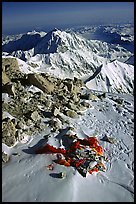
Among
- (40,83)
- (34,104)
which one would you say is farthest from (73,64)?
(34,104)

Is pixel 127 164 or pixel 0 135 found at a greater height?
pixel 0 135

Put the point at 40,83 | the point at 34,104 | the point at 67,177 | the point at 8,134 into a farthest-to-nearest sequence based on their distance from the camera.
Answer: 1. the point at 40,83
2. the point at 34,104
3. the point at 8,134
4. the point at 67,177

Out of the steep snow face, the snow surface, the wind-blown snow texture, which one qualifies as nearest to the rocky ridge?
the wind-blown snow texture

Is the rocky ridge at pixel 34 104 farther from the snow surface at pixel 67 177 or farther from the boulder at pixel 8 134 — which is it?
the snow surface at pixel 67 177

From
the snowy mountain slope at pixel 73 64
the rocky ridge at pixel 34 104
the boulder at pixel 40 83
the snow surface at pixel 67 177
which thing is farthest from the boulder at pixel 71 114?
the snowy mountain slope at pixel 73 64

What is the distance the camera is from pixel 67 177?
12.7 meters

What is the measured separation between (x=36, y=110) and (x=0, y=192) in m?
7.14

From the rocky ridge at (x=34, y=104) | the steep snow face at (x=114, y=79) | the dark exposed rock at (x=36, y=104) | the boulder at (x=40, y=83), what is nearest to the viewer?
the rocky ridge at (x=34, y=104)

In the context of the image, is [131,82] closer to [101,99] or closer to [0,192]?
[101,99]

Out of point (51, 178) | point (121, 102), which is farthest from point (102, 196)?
point (121, 102)

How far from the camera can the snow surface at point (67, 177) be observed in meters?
11.8

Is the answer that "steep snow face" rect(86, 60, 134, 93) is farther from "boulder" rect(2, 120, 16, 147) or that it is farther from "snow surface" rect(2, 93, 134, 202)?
"boulder" rect(2, 120, 16, 147)

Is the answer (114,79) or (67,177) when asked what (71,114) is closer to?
(67,177)

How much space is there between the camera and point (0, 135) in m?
13.9
